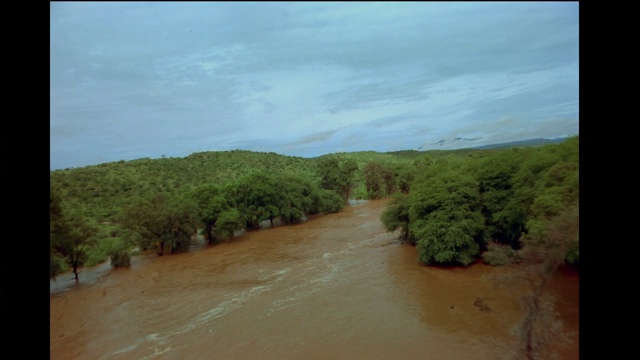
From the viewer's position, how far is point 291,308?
914 cm

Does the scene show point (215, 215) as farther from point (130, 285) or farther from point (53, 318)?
point (53, 318)

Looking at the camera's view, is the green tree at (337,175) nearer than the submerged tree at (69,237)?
No

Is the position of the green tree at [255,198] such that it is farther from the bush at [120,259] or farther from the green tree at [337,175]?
the green tree at [337,175]

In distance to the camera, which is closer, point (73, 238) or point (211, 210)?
point (73, 238)

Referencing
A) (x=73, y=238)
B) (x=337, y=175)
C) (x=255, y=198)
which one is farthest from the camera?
(x=337, y=175)

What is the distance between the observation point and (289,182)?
2056 centimetres

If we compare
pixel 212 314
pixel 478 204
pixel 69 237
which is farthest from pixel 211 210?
pixel 478 204

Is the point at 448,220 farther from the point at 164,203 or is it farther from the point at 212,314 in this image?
the point at 164,203

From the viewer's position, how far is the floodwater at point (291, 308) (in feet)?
23.6

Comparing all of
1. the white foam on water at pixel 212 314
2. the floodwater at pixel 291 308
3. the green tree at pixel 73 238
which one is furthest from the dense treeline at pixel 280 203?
the white foam on water at pixel 212 314
